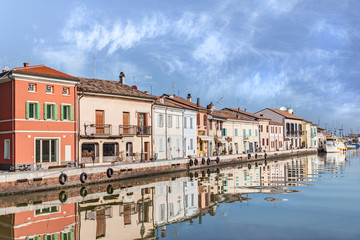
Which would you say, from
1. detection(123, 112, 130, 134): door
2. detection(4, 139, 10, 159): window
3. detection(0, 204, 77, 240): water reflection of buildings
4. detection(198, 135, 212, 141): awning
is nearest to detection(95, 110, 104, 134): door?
detection(123, 112, 130, 134): door

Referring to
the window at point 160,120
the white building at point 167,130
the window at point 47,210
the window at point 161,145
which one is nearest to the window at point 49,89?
the window at point 47,210

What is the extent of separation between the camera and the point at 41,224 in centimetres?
1656

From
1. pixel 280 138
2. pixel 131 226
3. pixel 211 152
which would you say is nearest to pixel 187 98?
pixel 211 152

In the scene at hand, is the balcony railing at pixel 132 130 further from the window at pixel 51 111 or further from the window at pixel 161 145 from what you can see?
the window at pixel 51 111

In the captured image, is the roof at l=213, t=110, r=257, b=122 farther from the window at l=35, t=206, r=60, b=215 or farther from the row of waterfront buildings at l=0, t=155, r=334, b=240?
the window at l=35, t=206, r=60, b=215

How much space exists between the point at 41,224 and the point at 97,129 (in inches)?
759

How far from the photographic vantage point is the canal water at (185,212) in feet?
49.0

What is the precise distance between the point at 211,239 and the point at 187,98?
163ft

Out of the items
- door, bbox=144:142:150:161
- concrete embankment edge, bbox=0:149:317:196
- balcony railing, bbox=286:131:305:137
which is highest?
balcony railing, bbox=286:131:305:137

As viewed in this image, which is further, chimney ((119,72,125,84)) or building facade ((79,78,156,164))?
chimney ((119,72,125,84))

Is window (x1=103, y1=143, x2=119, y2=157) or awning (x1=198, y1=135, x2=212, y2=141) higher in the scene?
awning (x1=198, y1=135, x2=212, y2=141)

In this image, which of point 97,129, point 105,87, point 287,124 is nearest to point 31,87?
point 97,129

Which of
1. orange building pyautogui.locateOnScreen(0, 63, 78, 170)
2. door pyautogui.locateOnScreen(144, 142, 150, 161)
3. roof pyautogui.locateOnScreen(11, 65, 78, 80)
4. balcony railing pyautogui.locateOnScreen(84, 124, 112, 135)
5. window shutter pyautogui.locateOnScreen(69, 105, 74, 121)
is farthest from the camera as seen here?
door pyautogui.locateOnScreen(144, 142, 150, 161)

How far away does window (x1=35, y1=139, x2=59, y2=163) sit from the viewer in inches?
1178
